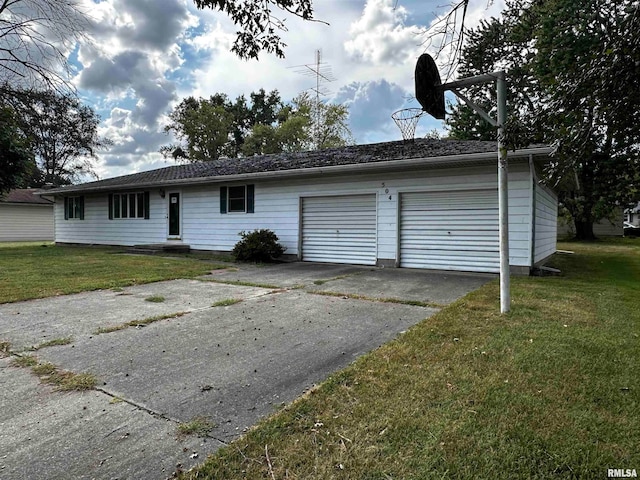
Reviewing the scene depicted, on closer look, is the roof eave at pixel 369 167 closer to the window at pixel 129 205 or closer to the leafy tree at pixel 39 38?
the window at pixel 129 205

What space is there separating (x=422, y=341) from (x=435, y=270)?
6229 millimetres

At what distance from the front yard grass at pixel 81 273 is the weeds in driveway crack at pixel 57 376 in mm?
3299

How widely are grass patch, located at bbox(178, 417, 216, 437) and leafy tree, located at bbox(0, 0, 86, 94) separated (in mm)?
13240

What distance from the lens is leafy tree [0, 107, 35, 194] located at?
14.7 meters

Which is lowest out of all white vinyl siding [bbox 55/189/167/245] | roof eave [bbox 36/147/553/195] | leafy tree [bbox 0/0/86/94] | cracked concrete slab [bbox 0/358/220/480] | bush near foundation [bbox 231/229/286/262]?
cracked concrete slab [bbox 0/358/220/480]

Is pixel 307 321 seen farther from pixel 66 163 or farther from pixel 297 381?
pixel 66 163

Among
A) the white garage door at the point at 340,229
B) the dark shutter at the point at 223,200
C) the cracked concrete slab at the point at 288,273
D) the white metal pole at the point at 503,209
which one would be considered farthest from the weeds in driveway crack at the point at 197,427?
the dark shutter at the point at 223,200

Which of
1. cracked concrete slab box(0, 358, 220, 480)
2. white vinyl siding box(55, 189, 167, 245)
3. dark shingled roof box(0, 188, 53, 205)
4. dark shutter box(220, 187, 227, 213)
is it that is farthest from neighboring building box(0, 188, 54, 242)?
cracked concrete slab box(0, 358, 220, 480)

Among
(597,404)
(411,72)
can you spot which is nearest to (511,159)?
(411,72)

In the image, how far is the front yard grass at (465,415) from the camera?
192cm

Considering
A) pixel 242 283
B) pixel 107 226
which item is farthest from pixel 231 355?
pixel 107 226

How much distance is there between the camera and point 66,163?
3628 centimetres

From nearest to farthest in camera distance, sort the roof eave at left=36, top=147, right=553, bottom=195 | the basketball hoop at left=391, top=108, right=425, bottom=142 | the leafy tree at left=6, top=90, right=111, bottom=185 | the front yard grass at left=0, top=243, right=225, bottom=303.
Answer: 1. the front yard grass at left=0, top=243, right=225, bottom=303
2. the roof eave at left=36, top=147, right=553, bottom=195
3. the basketball hoop at left=391, top=108, right=425, bottom=142
4. the leafy tree at left=6, top=90, right=111, bottom=185

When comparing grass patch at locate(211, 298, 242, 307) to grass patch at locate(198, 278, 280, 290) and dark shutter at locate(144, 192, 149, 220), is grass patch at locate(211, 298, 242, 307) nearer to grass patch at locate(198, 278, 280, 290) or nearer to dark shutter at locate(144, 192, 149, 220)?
grass patch at locate(198, 278, 280, 290)
